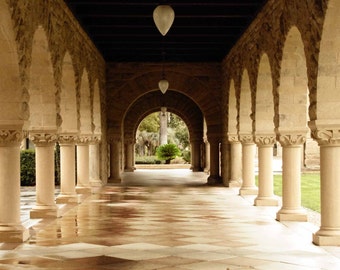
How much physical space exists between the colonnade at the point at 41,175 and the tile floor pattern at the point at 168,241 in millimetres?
365

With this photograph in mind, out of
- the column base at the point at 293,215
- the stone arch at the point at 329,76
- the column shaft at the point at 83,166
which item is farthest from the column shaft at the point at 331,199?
the column shaft at the point at 83,166

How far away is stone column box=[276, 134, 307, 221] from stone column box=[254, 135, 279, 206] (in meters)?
2.17

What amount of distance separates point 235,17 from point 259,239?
6.20m

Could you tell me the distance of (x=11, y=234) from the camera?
27.9 feet

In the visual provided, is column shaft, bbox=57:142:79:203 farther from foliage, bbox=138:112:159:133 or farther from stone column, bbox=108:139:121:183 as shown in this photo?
foliage, bbox=138:112:159:133

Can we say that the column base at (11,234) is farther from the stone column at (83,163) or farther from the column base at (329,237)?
the stone column at (83,163)

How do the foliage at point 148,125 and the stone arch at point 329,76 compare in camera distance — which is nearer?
the stone arch at point 329,76

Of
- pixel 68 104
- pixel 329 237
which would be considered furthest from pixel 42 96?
pixel 329 237

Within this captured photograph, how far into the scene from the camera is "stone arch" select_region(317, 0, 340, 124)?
7.95 m

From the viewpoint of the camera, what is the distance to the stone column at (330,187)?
26.8ft

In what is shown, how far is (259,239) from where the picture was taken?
347 inches

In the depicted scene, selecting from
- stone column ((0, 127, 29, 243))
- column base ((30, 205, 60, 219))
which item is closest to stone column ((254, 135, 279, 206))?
column base ((30, 205, 60, 219))

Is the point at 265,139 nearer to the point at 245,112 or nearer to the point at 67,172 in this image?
the point at 245,112

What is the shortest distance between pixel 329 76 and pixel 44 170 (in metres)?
5.62
